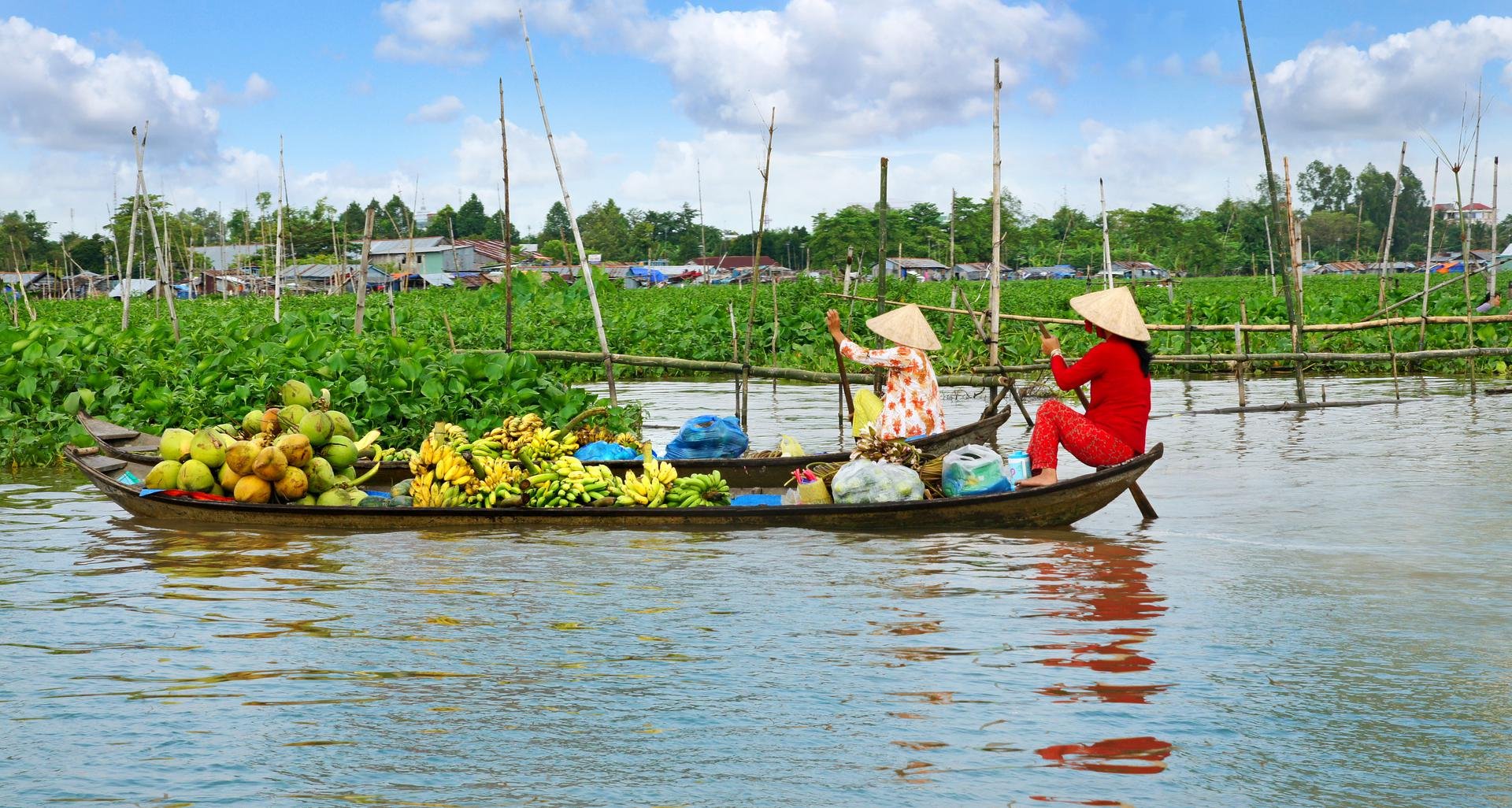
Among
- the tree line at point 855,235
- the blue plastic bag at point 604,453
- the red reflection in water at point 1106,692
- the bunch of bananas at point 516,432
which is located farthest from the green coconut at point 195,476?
the tree line at point 855,235

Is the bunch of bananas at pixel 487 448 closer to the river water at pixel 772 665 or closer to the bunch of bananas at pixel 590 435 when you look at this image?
the river water at pixel 772 665

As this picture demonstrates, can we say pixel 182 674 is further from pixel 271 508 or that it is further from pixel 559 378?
pixel 559 378

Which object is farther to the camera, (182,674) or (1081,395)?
(1081,395)

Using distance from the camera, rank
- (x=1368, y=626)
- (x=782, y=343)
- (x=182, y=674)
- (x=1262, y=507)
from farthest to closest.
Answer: (x=782, y=343) < (x=1262, y=507) < (x=1368, y=626) < (x=182, y=674)

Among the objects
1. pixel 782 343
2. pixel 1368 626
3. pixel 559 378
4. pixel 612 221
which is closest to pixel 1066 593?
pixel 1368 626

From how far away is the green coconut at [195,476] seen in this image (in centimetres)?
704

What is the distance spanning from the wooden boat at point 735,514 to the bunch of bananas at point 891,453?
426 mm

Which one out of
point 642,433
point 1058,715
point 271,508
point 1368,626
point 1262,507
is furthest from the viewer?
point 642,433

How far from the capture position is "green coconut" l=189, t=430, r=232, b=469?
7.10 meters

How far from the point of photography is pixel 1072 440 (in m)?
6.81

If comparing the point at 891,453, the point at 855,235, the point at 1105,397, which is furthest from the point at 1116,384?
the point at 855,235

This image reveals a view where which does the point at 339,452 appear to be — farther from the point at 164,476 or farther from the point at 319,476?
the point at 164,476

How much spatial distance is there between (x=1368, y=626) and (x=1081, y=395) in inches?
116

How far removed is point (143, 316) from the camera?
21938mm
